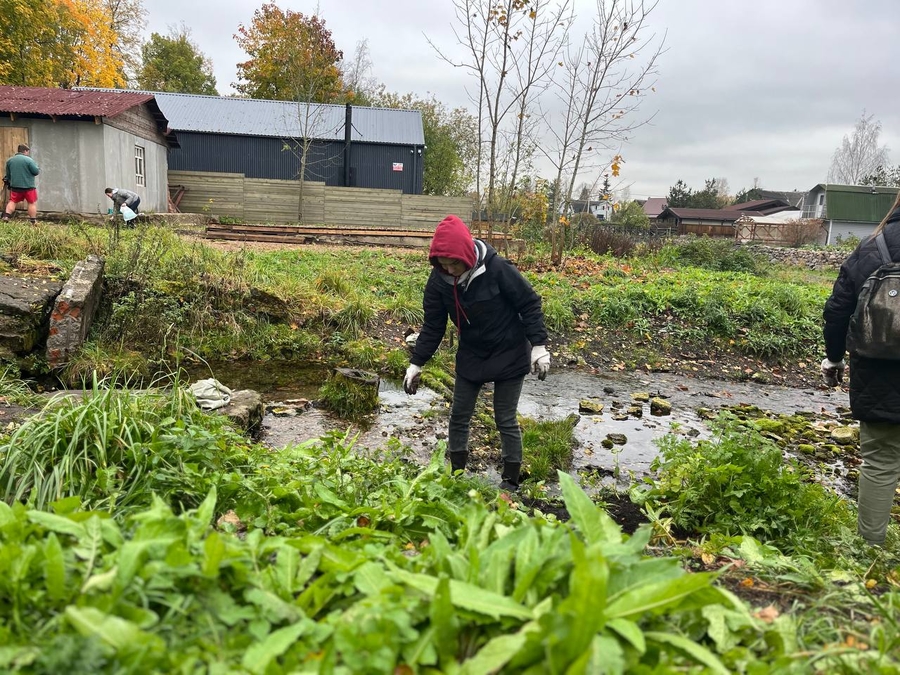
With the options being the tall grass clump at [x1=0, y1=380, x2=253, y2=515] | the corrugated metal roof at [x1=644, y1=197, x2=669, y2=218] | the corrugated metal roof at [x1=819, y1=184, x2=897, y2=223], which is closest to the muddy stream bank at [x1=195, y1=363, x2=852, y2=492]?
the tall grass clump at [x1=0, y1=380, x2=253, y2=515]

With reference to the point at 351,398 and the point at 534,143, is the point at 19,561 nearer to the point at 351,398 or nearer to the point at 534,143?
the point at 351,398

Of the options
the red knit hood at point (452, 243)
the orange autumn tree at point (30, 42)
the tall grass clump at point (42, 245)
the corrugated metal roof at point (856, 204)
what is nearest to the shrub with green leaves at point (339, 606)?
the red knit hood at point (452, 243)

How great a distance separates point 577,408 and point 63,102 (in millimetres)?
16705

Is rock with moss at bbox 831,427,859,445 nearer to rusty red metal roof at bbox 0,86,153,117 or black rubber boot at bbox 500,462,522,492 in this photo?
black rubber boot at bbox 500,462,522,492

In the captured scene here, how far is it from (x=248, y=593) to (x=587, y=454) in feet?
13.9

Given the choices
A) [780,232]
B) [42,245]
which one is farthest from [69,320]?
[780,232]

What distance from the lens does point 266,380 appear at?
6.71 meters

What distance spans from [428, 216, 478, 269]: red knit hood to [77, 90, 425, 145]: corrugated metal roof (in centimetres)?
2420

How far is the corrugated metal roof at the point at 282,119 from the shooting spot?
2645 centimetres

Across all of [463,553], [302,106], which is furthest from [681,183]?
[463,553]

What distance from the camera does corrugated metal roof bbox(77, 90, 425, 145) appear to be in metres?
26.5

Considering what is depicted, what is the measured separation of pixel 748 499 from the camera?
3.39 m

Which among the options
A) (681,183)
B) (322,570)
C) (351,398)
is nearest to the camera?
(322,570)

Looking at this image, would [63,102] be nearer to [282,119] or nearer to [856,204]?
[282,119]
